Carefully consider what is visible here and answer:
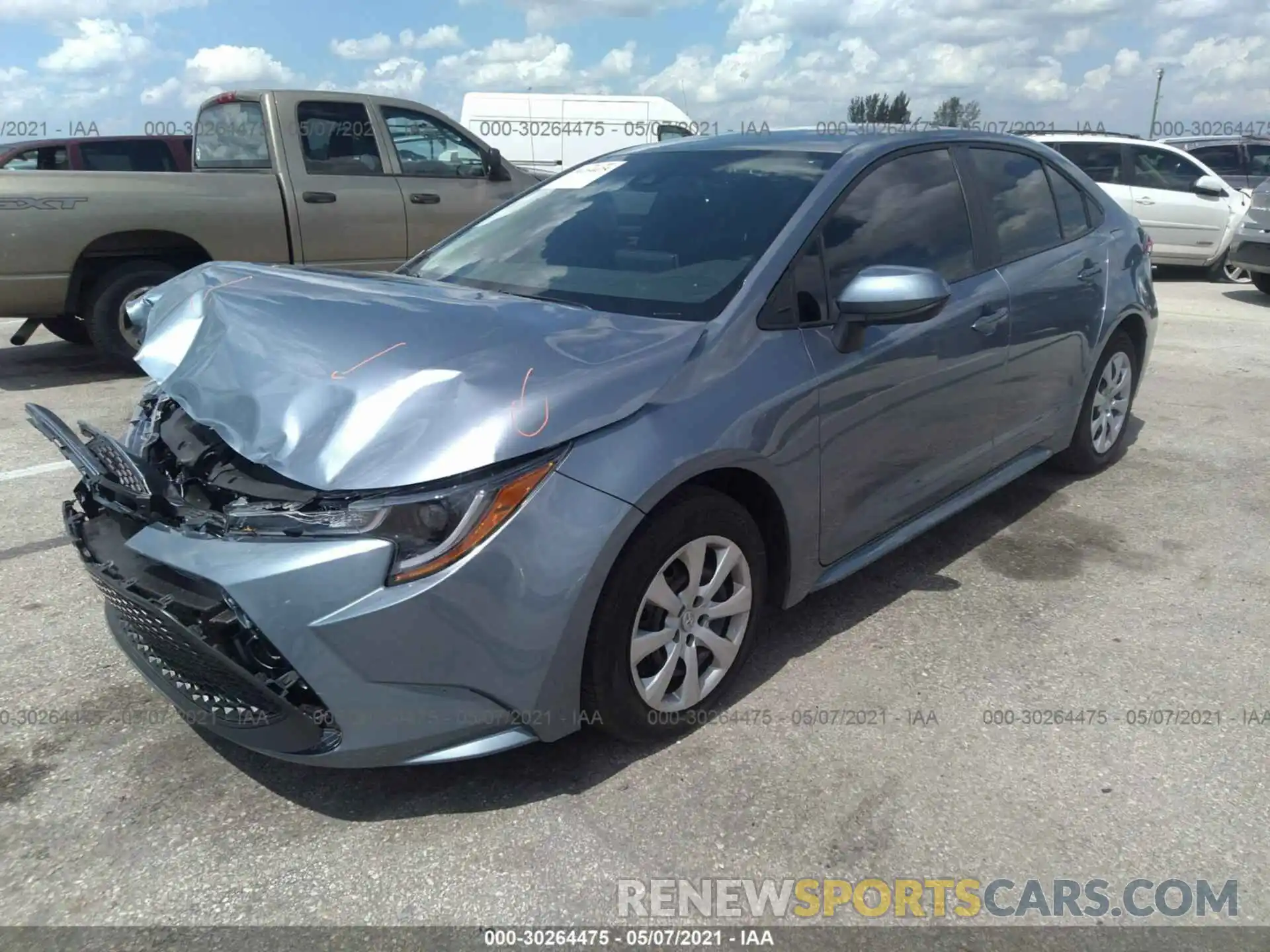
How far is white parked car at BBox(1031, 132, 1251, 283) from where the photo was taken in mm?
12156

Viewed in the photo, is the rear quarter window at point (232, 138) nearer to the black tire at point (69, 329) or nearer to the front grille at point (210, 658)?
the black tire at point (69, 329)

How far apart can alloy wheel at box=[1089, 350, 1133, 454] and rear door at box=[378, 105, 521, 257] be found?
193 inches

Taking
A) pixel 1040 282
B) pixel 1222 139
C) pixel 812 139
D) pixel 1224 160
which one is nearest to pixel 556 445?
pixel 812 139

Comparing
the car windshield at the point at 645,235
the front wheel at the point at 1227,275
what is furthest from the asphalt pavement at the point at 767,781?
the front wheel at the point at 1227,275

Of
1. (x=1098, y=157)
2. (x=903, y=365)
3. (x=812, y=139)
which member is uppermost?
(x=812, y=139)

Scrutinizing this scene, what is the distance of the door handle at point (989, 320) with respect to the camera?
3766mm

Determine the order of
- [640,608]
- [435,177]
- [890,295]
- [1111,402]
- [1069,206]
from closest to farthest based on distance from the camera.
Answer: [640,608], [890,295], [1069,206], [1111,402], [435,177]

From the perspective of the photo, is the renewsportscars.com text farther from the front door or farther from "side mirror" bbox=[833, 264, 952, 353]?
"side mirror" bbox=[833, 264, 952, 353]

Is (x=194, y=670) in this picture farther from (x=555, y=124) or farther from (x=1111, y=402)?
(x=555, y=124)

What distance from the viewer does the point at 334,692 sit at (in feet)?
7.47

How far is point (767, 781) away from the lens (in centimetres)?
271

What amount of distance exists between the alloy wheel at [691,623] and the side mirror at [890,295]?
0.82 meters

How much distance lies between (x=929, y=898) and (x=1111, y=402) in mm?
3517

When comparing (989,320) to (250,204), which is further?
(250,204)
